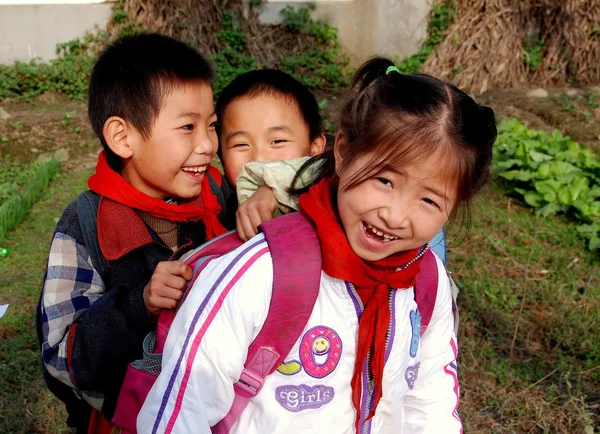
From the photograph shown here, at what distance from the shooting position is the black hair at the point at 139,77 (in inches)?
78.5

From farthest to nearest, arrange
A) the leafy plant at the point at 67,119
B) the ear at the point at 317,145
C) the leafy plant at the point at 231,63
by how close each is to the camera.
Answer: the leafy plant at the point at 231,63 → the leafy plant at the point at 67,119 → the ear at the point at 317,145

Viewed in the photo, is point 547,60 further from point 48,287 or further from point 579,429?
point 48,287

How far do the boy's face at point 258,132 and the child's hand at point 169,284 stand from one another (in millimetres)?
762

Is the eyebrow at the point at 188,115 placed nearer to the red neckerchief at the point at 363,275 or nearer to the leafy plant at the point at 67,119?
the red neckerchief at the point at 363,275

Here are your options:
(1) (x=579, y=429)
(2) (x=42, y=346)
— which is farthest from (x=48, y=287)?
(1) (x=579, y=429)

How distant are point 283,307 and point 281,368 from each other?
0.17 m

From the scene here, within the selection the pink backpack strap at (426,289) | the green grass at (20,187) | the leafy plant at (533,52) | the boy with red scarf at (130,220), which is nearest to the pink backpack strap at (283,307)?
the boy with red scarf at (130,220)

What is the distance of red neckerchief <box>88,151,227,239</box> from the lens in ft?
6.06

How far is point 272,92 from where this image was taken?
230cm

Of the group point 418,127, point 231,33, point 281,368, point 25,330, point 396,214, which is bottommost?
point 25,330

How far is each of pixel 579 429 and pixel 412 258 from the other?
6.19ft

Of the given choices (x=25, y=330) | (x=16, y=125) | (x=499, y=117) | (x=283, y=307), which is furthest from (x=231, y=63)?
(x=283, y=307)

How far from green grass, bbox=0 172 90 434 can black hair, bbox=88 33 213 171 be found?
152cm

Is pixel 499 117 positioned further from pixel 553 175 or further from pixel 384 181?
pixel 384 181
